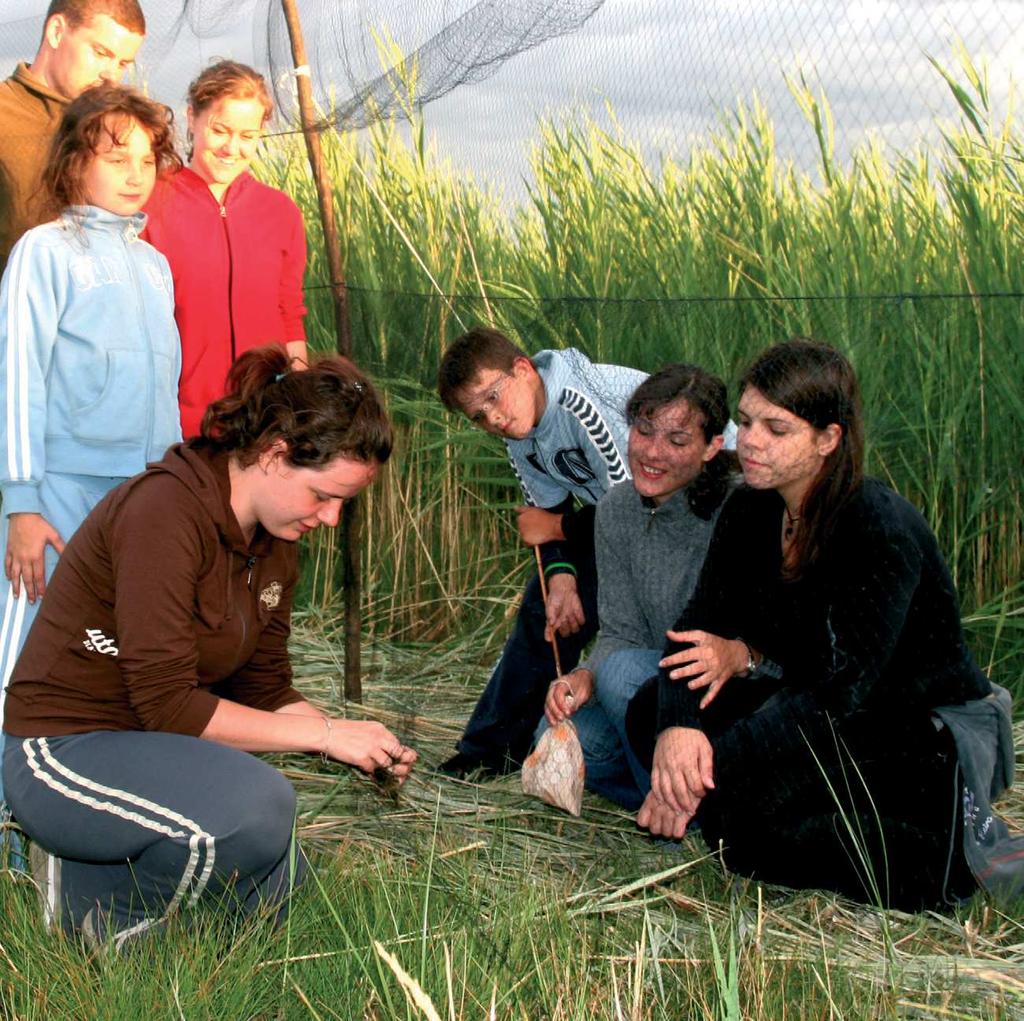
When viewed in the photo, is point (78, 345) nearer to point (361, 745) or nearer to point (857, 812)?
point (361, 745)

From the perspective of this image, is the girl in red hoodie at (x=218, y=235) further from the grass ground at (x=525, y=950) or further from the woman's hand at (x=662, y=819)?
the woman's hand at (x=662, y=819)

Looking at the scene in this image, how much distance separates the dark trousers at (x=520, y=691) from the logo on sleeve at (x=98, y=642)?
1.41m

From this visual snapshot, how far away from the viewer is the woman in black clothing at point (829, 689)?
8.61 feet

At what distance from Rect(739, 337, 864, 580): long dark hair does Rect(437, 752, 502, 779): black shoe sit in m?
1.29

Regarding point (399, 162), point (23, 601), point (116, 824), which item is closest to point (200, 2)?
point (399, 162)

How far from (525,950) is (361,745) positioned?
51 centimetres

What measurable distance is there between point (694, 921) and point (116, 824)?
113 centimetres

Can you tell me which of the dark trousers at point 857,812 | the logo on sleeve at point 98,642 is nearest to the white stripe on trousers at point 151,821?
the logo on sleeve at point 98,642

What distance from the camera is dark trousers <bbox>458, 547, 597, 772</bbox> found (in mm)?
3607

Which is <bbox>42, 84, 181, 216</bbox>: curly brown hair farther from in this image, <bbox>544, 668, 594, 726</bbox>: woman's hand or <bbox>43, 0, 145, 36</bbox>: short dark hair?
<bbox>544, 668, 594, 726</bbox>: woman's hand

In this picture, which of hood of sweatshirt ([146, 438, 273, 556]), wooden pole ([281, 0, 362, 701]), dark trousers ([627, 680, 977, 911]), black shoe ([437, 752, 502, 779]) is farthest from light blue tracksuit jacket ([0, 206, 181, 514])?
dark trousers ([627, 680, 977, 911])

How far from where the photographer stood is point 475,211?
5453 mm

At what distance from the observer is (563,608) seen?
3.51m

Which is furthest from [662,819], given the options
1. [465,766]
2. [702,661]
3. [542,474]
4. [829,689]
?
[542,474]
